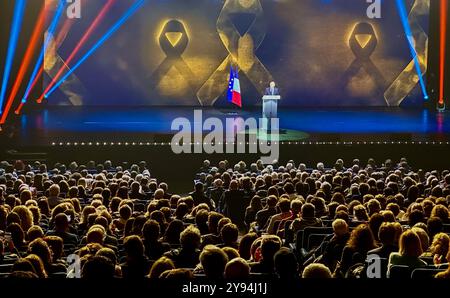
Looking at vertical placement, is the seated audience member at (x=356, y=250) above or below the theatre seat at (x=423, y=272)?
above

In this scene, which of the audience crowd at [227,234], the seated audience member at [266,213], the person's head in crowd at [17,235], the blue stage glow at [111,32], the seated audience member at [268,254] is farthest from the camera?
the blue stage glow at [111,32]

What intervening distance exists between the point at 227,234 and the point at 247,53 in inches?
626

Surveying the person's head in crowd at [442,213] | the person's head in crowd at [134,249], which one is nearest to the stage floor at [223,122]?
the person's head in crowd at [442,213]

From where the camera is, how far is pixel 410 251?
14.1ft

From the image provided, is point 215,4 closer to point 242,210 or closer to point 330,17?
point 330,17

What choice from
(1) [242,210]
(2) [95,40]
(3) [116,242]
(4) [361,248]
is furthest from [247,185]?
(2) [95,40]

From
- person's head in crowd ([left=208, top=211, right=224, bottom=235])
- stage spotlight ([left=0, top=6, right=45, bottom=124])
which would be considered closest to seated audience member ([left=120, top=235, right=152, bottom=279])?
person's head in crowd ([left=208, top=211, right=224, bottom=235])

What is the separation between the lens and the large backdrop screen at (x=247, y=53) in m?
20.0

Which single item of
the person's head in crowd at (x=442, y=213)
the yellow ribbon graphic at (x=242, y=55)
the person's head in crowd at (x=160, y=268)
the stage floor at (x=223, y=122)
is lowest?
the person's head in crowd at (x=160, y=268)

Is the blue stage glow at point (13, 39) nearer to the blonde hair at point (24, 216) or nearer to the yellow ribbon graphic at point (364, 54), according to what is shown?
the yellow ribbon graphic at point (364, 54)

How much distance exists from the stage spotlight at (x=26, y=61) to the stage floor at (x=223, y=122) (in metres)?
0.46

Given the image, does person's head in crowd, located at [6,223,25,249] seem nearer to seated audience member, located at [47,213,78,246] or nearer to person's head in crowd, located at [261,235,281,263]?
seated audience member, located at [47,213,78,246]

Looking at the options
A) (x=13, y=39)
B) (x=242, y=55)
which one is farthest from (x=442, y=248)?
(x=242, y=55)

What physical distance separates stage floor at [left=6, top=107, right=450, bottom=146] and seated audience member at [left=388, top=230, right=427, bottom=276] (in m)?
9.91
